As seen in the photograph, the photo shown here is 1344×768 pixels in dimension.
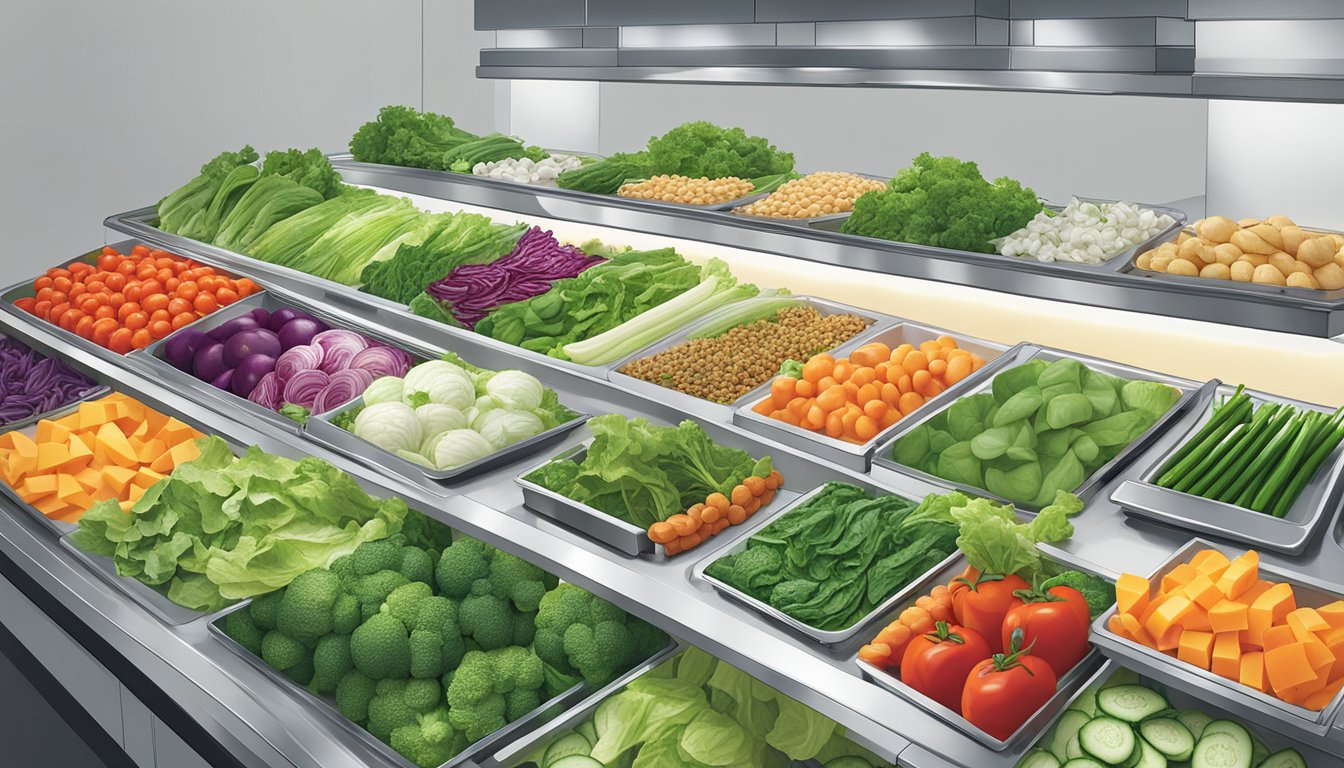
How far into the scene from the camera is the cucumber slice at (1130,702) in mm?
2086

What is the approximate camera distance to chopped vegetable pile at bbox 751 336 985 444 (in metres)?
3.10

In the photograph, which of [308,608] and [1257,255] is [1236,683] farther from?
[308,608]

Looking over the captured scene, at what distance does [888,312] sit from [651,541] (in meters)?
1.58

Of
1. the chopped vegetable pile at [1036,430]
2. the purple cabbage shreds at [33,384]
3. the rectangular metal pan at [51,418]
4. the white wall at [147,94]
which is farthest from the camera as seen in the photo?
the white wall at [147,94]

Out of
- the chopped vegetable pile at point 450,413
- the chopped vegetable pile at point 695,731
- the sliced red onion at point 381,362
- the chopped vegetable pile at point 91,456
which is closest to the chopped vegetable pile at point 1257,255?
the chopped vegetable pile at point 695,731

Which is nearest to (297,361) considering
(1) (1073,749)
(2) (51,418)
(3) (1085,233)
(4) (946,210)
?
(2) (51,418)

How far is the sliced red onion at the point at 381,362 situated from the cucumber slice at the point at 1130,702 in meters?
2.70

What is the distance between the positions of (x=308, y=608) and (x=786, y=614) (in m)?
1.29

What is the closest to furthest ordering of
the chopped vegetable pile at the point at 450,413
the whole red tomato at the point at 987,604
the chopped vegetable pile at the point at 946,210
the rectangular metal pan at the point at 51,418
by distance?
the whole red tomato at the point at 987,604 → the chopped vegetable pile at the point at 450,413 → the chopped vegetable pile at the point at 946,210 → the rectangular metal pan at the point at 51,418

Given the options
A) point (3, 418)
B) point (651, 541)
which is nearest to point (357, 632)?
point (651, 541)

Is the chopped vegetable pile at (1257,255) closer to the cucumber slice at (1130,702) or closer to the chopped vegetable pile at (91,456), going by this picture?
the cucumber slice at (1130,702)

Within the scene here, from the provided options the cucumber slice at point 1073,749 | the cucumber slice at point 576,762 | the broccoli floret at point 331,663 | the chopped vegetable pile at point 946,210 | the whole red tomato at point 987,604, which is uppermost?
the chopped vegetable pile at point 946,210

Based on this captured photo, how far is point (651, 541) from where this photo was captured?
2.78 meters

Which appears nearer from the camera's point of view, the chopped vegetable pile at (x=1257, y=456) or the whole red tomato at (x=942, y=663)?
the whole red tomato at (x=942, y=663)
